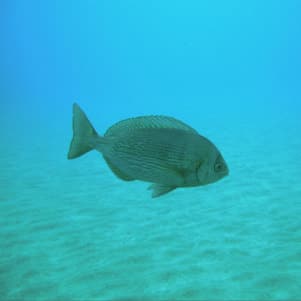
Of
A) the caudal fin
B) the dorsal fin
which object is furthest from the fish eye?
the caudal fin

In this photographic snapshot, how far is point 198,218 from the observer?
659cm

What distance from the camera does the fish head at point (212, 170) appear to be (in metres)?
1.64

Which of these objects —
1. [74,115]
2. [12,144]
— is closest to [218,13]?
[12,144]

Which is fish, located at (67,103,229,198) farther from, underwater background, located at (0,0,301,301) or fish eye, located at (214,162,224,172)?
underwater background, located at (0,0,301,301)

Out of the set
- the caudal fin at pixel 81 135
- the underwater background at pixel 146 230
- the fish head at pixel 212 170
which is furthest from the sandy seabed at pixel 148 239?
the fish head at pixel 212 170

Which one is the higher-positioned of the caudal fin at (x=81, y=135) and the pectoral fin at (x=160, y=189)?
the caudal fin at (x=81, y=135)

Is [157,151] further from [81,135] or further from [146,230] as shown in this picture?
[146,230]

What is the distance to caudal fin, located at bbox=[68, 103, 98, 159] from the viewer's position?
1903mm

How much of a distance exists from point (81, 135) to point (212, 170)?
0.63 meters

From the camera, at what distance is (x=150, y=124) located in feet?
5.94

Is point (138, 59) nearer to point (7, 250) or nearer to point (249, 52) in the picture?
point (249, 52)

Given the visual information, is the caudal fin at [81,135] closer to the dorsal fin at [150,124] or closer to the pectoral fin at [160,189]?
the dorsal fin at [150,124]

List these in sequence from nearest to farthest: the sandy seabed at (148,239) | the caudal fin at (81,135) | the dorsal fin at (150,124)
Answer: the dorsal fin at (150,124)
the caudal fin at (81,135)
the sandy seabed at (148,239)

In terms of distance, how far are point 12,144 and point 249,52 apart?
167m
